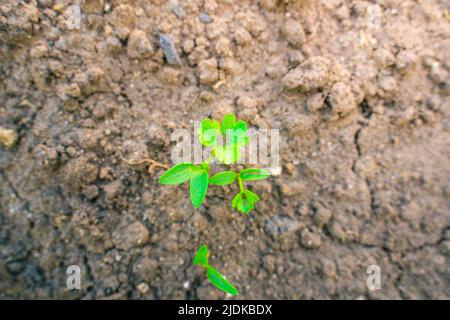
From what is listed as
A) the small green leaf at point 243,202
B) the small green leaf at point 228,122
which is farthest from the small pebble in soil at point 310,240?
the small green leaf at point 228,122

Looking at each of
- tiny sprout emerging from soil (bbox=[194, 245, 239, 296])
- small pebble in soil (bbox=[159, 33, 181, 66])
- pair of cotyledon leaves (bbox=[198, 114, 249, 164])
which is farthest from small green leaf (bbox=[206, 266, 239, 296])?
small pebble in soil (bbox=[159, 33, 181, 66])

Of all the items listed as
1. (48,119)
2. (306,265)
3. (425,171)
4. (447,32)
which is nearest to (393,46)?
(447,32)

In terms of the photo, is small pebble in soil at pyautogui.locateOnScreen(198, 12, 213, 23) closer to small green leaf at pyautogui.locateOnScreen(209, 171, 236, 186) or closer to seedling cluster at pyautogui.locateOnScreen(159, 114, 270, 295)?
seedling cluster at pyautogui.locateOnScreen(159, 114, 270, 295)

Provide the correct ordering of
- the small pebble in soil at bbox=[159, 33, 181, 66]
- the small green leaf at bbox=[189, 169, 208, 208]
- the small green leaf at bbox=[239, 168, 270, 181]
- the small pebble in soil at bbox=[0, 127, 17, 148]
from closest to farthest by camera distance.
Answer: the small green leaf at bbox=[189, 169, 208, 208] < the small green leaf at bbox=[239, 168, 270, 181] < the small pebble in soil at bbox=[0, 127, 17, 148] < the small pebble in soil at bbox=[159, 33, 181, 66]

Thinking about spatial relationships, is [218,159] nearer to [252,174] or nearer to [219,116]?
[252,174]

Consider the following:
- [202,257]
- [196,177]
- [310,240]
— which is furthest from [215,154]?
[310,240]

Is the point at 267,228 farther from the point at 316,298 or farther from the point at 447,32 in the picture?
the point at 447,32

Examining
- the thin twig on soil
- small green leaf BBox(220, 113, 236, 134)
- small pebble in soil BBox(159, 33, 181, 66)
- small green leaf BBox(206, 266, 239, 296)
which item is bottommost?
small green leaf BBox(206, 266, 239, 296)
